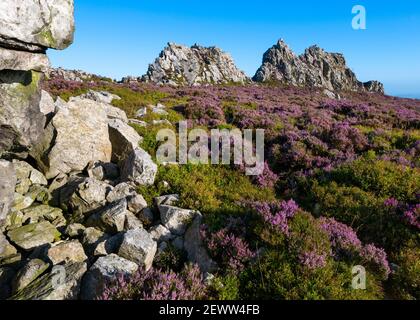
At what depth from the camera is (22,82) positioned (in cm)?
953

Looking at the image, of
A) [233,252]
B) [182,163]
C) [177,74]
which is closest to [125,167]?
[182,163]

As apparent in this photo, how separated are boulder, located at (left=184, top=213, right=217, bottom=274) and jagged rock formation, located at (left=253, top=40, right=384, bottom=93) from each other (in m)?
77.2

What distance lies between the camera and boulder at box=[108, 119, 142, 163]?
12.8 metres

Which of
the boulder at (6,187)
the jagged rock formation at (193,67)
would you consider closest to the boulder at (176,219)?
the boulder at (6,187)

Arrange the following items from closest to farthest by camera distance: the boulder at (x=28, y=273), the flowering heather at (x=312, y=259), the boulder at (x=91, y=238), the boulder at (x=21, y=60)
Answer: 1. the boulder at (x=28, y=273)
2. the flowering heather at (x=312, y=259)
3. the boulder at (x=21, y=60)
4. the boulder at (x=91, y=238)

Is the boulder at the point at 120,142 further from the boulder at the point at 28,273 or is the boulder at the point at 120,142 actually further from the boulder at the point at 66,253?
the boulder at the point at 28,273

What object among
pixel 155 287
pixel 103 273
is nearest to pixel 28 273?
pixel 103 273

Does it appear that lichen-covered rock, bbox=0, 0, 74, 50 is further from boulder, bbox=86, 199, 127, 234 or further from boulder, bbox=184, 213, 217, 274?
boulder, bbox=184, 213, 217, 274

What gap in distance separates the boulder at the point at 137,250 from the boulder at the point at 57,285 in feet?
3.22

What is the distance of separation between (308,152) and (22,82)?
11.7 meters

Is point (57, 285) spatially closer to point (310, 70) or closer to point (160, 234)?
point (160, 234)

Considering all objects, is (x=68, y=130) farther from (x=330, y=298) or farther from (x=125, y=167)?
(x=330, y=298)

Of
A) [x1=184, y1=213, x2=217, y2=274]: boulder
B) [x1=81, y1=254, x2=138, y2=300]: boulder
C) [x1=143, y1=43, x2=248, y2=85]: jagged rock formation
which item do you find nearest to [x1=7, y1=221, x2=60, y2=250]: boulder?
[x1=81, y1=254, x2=138, y2=300]: boulder

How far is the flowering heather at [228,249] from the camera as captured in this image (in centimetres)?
754
